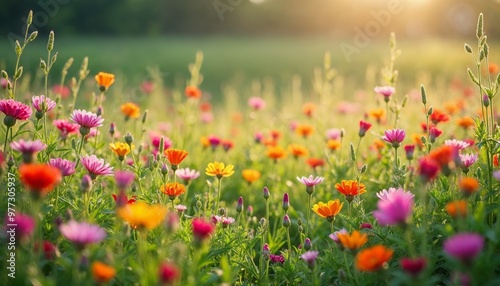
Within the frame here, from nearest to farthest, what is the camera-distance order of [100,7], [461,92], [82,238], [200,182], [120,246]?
[82,238] < [120,246] < [200,182] < [461,92] < [100,7]

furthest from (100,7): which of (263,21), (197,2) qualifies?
(263,21)

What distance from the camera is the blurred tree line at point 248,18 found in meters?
24.1

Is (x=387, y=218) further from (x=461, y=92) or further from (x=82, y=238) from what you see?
(x=461, y=92)

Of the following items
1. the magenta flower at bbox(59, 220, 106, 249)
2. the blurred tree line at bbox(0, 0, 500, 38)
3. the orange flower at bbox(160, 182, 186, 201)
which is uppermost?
the blurred tree line at bbox(0, 0, 500, 38)

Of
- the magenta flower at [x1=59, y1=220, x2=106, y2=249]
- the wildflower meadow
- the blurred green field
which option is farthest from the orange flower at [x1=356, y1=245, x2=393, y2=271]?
the blurred green field

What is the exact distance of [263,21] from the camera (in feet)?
99.5

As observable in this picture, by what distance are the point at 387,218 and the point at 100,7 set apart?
2853cm

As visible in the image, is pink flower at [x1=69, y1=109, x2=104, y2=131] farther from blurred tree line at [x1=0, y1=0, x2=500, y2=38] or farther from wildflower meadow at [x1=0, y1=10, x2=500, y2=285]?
blurred tree line at [x1=0, y1=0, x2=500, y2=38]

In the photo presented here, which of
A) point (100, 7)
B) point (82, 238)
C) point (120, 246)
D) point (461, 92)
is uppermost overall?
point (100, 7)

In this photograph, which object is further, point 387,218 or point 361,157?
point 361,157

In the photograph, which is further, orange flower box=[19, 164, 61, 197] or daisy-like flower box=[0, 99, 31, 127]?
daisy-like flower box=[0, 99, 31, 127]

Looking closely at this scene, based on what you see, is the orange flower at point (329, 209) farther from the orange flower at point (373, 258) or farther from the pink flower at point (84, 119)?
the pink flower at point (84, 119)

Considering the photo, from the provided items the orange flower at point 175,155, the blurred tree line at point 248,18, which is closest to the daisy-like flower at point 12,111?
the orange flower at point 175,155

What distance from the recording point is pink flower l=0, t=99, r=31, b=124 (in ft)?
5.94
